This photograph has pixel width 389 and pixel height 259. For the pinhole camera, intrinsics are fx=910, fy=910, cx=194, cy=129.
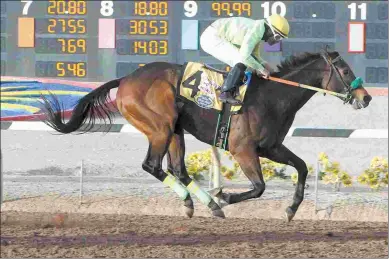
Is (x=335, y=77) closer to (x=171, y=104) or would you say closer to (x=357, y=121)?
(x=171, y=104)

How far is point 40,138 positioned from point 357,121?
3.73 metres

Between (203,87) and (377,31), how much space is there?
4.26m

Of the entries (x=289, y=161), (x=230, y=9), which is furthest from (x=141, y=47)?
(x=289, y=161)

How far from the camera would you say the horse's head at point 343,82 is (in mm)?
6145

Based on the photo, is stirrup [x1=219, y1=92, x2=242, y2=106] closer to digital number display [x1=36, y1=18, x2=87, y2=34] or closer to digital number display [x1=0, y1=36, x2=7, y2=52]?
digital number display [x1=36, y1=18, x2=87, y2=34]

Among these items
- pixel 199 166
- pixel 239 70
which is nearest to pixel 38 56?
pixel 199 166

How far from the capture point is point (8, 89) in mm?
10141

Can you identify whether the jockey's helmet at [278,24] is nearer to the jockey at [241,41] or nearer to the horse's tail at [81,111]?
the jockey at [241,41]

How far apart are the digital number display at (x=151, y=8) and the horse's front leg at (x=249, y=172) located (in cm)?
410

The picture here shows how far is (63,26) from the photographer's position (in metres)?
10.1

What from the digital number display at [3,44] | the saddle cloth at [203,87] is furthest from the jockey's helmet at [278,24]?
the digital number display at [3,44]

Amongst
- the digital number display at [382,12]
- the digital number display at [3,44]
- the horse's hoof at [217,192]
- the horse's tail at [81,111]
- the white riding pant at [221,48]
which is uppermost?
the digital number display at [382,12]

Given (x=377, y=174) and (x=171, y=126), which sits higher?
(x=171, y=126)

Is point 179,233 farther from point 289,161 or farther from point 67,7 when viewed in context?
point 67,7
